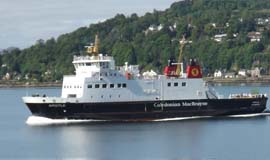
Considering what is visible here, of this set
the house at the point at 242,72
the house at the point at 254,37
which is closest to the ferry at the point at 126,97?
the house at the point at 242,72

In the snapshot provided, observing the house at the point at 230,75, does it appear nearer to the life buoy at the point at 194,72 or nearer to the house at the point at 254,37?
the house at the point at 254,37

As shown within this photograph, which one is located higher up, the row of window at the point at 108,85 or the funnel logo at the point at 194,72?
the funnel logo at the point at 194,72

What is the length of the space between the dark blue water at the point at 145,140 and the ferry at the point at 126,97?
93 cm

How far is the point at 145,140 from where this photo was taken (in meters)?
59.8

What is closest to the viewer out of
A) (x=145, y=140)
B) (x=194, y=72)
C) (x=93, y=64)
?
(x=145, y=140)

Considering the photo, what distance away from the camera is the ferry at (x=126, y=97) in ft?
220

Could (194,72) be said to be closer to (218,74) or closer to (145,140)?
(145,140)

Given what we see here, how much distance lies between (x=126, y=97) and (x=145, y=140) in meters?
8.94

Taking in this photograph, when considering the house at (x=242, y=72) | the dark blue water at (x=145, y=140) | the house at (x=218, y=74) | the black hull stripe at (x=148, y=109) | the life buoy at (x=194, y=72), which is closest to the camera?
the dark blue water at (x=145, y=140)

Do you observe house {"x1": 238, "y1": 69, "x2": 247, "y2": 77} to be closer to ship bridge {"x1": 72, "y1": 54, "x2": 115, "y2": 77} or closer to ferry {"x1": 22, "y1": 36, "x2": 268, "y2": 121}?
ferry {"x1": 22, "y1": 36, "x2": 268, "y2": 121}

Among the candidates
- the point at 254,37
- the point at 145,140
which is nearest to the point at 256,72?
the point at 254,37

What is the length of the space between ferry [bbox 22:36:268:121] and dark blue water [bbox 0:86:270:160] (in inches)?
36.7

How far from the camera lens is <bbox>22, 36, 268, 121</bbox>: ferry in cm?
6712

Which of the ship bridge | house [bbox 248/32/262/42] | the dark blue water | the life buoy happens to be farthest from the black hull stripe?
house [bbox 248/32/262/42]
